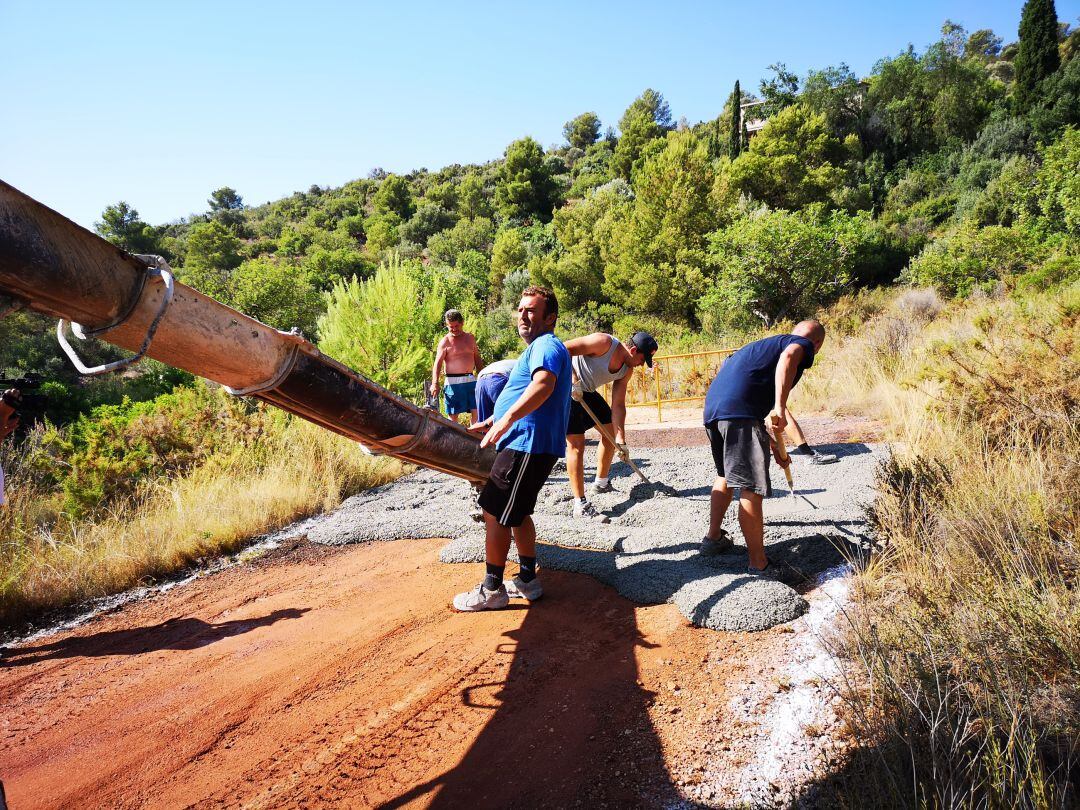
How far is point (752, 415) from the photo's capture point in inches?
136

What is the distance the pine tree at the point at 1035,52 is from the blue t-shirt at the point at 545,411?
3963 centimetres

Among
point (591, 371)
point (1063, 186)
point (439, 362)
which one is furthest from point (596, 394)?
point (1063, 186)

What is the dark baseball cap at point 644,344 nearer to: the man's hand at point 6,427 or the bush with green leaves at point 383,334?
the man's hand at point 6,427

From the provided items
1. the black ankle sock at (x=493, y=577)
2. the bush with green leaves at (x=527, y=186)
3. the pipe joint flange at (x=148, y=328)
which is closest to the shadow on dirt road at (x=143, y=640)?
the black ankle sock at (x=493, y=577)

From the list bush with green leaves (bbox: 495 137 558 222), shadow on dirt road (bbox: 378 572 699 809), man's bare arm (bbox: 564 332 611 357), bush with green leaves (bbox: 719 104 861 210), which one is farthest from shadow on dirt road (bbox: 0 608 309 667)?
bush with green leaves (bbox: 495 137 558 222)

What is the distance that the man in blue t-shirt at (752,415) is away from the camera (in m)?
3.40

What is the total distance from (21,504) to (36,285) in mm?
5496

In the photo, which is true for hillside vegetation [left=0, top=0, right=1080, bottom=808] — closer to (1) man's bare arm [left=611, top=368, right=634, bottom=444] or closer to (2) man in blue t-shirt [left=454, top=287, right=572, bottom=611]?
(2) man in blue t-shirt [left=454, top=287, right=572, bottom=611]

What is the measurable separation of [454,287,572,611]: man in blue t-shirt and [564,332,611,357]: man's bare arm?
92cm

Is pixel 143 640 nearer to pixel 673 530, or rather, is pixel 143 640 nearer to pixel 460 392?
pixel 673 530

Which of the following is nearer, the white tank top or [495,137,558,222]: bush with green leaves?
the white tank top

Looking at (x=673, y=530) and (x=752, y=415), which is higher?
(x=752, y=415)

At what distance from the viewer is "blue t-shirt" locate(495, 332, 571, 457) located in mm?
3082

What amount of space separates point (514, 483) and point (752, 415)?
4.97 ft
